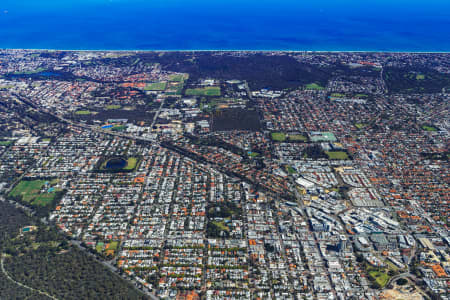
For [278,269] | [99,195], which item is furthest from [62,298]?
[278,269]

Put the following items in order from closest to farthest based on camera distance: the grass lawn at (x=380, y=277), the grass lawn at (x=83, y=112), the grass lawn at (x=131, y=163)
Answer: the grass lawn at (x=380, y=277) < the grass lawn at (x=131, y=163) < the grass lawn at (x=83, y=112)

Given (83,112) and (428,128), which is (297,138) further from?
(83,112)

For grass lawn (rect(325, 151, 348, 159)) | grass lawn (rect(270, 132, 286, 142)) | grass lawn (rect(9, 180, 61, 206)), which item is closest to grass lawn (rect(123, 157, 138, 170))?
grass lawn (rect(9, 180, 61, 206))

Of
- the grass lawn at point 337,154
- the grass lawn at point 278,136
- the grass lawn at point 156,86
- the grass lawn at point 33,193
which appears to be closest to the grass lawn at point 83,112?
the grass lawn at point 156,86

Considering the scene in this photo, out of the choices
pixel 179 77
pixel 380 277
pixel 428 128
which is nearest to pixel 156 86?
pixel 179 77

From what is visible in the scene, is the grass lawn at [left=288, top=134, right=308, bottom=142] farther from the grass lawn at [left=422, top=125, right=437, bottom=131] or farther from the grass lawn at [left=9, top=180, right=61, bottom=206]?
the grass lawn at [left=9, top=180, right=61, bottom=206]

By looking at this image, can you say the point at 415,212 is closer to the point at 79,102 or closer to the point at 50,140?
the point at 50,140

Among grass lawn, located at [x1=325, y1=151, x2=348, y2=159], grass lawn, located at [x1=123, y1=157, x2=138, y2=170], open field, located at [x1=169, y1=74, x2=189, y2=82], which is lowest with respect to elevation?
grass lawn, located at [x1=123, y1=157, x2=138, y2=170]

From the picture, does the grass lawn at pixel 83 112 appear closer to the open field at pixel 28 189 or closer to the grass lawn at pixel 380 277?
the open field at pixel 28 189
